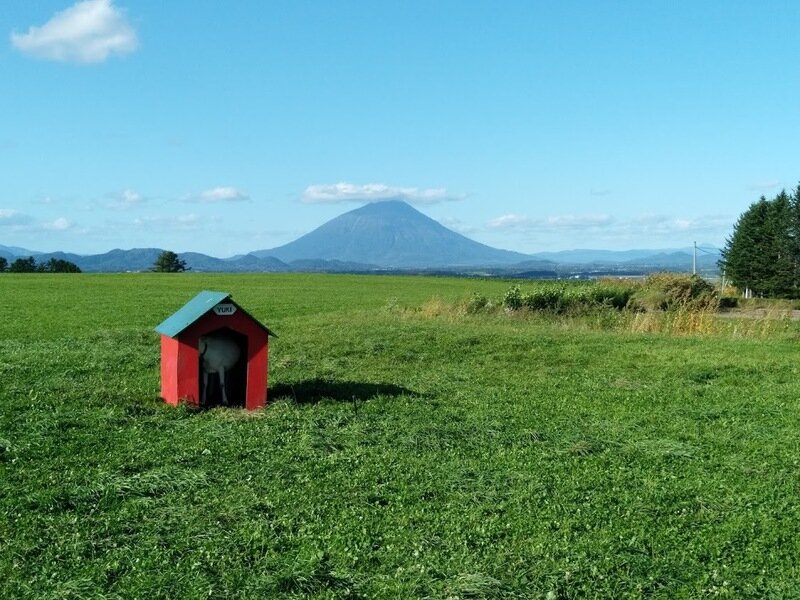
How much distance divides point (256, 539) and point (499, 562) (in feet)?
5.43

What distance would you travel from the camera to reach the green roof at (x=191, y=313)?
347 inches

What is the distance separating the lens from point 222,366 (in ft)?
30.5

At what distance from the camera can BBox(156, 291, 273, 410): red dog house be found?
8.91 metres

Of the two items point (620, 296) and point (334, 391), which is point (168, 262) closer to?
point (620, 296)

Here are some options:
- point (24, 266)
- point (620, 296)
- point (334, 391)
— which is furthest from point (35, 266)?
point (334, 391)

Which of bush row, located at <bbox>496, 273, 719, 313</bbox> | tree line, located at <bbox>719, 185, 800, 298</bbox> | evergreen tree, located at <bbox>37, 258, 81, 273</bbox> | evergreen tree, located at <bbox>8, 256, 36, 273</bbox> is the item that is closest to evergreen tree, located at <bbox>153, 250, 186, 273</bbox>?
evergreen tree, located at <bbox>37, 258, 81, 273</bbox>

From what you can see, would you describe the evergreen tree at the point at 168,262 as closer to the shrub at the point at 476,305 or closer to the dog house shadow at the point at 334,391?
the shrub at the point at 476,305

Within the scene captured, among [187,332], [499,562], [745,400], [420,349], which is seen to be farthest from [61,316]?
[499,562]

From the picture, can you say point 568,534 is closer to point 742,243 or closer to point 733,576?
point 733,576

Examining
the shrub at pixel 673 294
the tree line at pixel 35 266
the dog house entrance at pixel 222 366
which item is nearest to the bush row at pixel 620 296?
the shrub at pixel 673 294

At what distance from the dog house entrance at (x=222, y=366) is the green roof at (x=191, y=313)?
37 centimetres

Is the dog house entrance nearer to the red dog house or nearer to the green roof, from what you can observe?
the red dog house

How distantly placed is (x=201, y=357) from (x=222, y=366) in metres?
0.29

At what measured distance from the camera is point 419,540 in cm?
508
